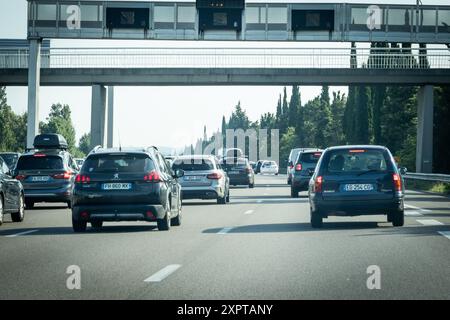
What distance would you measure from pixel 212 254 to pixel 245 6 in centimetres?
3800

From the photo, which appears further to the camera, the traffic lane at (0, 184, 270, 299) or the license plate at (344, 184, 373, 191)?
the license plate at (344, 184, 373, 191)

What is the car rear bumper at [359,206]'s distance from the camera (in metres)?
18.9

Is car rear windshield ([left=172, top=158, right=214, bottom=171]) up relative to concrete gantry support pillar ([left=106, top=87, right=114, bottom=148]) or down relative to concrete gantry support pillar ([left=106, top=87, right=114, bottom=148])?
down

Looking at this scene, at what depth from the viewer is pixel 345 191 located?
18984 mm

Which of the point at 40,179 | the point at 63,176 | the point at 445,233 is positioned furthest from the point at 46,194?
the point at 445,233

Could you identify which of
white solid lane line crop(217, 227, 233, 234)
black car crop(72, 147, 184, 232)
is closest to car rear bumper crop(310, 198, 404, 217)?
white solid lane line crop(217, 227, 233, 234)

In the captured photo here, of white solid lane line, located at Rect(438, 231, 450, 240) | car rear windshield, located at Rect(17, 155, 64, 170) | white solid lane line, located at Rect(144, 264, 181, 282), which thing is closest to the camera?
white solid lane line, located at Rect(144, 264, 181, 282)

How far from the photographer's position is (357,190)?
19.0 m

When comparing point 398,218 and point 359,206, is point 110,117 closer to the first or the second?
point 398,218

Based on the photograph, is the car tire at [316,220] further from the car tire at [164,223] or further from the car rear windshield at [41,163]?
the car rear windshield at [41,163]

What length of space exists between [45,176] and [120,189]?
33.9 feet

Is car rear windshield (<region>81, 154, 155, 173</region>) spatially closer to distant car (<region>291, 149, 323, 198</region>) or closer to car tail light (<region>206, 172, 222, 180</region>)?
car tail light (<region>206, 172, 222, 180</region>)

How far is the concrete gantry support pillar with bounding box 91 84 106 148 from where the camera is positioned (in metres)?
51.6
